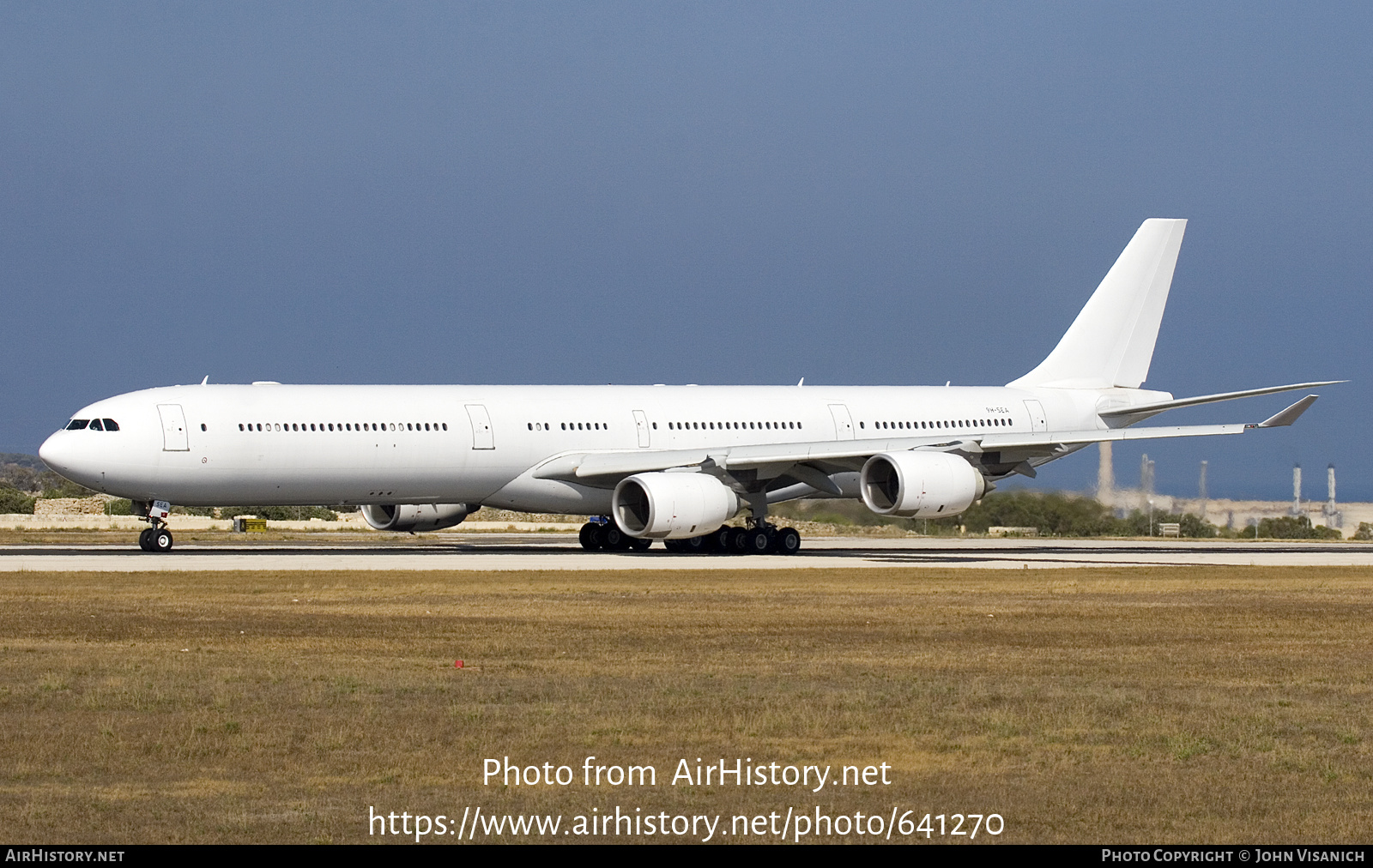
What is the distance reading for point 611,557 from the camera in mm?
37375

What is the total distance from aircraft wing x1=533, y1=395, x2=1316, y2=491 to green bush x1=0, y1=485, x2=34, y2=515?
38626mm

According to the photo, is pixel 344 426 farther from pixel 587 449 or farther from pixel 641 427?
pixel 641 427

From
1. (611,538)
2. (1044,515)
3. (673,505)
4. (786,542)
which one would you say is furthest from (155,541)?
(1044,515)

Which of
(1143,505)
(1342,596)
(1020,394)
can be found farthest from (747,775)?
(1143,505)

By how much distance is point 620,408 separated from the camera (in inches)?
1599

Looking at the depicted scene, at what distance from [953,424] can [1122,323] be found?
6933mm

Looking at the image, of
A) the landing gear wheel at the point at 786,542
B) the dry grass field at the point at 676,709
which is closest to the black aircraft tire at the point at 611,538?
the landing gear wheel at the point at 786,542

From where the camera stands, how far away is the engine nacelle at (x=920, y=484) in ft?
120

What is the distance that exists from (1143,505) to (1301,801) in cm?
4357

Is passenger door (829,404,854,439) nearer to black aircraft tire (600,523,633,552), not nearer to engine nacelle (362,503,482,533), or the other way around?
black aircraft tire (600,523,633,552)

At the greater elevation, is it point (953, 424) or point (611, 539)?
point (953, 424)

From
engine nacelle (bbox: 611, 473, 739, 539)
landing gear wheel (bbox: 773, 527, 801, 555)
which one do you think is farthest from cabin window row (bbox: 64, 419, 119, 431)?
landing gear wheel (bbox: 773, 527, 801, 555)

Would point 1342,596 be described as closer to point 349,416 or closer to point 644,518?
point 644,518

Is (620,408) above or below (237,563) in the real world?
above
